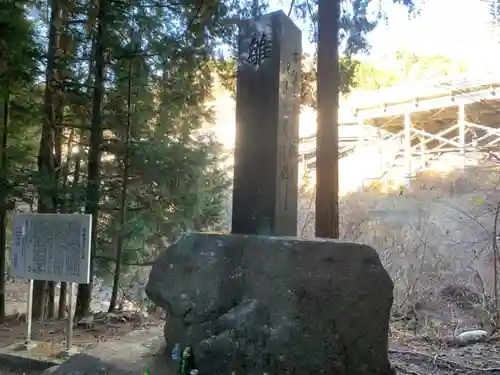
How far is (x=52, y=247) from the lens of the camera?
15.3 feet

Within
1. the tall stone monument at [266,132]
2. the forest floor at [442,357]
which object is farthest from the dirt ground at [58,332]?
the forest floor at [442,357]

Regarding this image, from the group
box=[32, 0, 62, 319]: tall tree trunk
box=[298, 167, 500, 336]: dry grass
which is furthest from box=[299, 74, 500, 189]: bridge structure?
box=[32, 0, 62, 319]: tall tree trunk

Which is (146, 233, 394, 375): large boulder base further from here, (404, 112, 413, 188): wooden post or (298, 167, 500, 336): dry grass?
(404, 112, 413, 188): wooden post

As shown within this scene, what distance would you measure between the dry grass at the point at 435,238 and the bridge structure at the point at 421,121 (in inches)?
19.9

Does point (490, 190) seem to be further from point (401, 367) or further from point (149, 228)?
point (149, 228)

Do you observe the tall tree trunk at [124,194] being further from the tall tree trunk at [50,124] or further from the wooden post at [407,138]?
the wooden post at [407,138]

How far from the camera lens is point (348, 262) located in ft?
10.3

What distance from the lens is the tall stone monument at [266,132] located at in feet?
12.1

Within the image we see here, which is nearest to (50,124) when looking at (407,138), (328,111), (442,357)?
(328,111)

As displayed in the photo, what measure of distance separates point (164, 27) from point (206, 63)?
2.55 ft

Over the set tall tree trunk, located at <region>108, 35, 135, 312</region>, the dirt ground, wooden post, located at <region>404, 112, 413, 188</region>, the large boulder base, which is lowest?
the dirt ground

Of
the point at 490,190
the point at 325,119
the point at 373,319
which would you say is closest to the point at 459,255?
the point at 490,190

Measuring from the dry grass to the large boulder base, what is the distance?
264 centimetres

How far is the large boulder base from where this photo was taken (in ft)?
10.0
